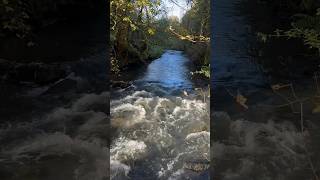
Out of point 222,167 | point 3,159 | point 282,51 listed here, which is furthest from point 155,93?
→ point 3,159

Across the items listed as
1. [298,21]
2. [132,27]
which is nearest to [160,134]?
[132,27]

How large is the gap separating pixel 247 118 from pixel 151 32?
1.07 m

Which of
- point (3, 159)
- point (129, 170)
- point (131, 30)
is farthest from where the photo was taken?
point (131, 30)

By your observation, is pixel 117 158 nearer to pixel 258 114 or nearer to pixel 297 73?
pixel 258 114

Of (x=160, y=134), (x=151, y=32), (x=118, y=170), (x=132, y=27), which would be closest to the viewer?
(x=118, y=170)

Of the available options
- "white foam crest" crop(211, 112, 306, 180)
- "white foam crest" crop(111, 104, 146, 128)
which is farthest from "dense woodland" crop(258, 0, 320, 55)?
A: "white foam crest" crop(111, 104, 146, 128)

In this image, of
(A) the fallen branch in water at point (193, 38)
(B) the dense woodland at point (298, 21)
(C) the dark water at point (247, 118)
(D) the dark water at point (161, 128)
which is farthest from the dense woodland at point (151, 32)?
(B) the dense woodland at point (298, 21)

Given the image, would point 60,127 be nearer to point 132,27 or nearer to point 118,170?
point 118,170

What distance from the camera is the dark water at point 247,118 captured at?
2.31 m

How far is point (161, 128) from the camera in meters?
2.75

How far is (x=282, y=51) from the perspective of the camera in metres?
2.35

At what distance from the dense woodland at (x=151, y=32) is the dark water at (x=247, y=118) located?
611 mm

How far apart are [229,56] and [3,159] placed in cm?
159

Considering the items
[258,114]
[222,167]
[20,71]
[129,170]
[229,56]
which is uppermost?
[229,56]
